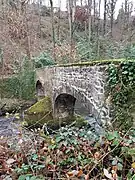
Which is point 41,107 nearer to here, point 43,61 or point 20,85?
point 20,85

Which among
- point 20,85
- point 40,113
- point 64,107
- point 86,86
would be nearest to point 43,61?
point 20,85

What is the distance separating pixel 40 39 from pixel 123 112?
19878mm

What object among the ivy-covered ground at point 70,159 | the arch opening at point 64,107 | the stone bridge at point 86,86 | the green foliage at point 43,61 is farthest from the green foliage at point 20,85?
the ivy-covered ground at point 70,159

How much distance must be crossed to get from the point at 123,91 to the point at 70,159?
1.98 m

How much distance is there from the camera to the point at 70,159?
2.18 m

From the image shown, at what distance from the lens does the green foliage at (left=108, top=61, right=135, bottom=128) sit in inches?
147

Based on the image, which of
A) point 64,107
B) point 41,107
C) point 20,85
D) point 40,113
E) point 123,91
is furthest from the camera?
point 20,85

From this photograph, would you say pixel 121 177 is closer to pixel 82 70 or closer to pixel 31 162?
pixel 31 162

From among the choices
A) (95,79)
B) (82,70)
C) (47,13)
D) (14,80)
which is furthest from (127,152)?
(47,13)

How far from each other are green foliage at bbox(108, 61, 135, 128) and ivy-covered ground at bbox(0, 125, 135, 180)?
1.37 m

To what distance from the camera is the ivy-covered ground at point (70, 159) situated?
194cm

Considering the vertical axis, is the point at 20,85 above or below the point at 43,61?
below

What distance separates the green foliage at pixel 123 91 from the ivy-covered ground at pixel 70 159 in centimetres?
137

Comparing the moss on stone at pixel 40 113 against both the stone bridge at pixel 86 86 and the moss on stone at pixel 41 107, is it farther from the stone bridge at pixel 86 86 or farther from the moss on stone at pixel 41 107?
the stone bridge at pixel 86 86
